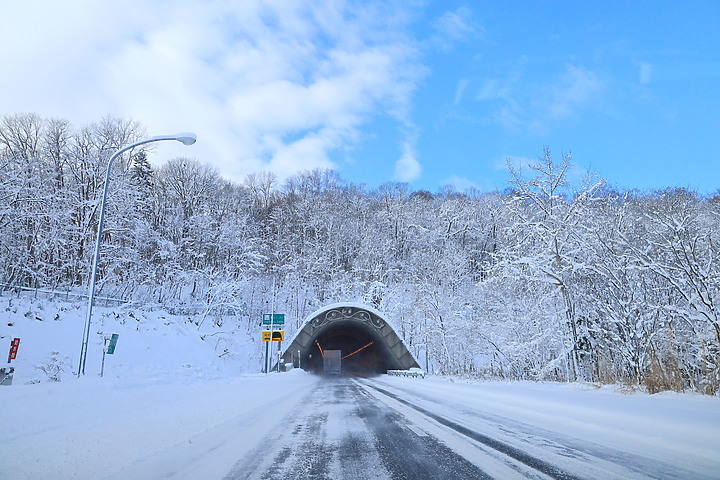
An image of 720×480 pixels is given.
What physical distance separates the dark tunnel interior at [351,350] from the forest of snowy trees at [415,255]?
418 centimetres

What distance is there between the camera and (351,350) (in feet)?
174

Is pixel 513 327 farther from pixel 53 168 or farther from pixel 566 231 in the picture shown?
pixel 53 168

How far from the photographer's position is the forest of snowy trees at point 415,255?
35.6 ft

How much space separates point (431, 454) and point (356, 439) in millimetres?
1292

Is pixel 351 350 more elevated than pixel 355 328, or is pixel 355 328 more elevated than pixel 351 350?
pixel 355 328

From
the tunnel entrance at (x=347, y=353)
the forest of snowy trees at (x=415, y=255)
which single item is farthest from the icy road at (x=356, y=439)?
the tunnel entrance at (x=347, y=353)

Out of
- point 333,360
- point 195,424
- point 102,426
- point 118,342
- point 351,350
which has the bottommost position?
point 333,360

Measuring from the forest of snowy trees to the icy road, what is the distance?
355 centimetres

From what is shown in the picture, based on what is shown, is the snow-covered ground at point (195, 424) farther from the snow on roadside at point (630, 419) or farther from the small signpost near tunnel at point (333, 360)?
the small signpost near tunnel at point (333, 360)

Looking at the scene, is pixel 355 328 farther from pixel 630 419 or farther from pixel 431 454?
pixel 431 454

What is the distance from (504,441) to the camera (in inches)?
194

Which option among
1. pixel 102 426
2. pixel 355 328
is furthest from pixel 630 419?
pixel 355 328

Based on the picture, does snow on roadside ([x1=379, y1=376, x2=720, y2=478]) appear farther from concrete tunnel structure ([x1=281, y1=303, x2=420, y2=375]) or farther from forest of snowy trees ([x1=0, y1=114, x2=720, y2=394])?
concrete tunnel structure ([x1=281, y1=303, x2=420, y2=375])

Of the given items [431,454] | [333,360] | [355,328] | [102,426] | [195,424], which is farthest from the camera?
[333,360]
